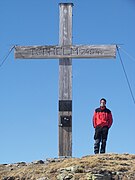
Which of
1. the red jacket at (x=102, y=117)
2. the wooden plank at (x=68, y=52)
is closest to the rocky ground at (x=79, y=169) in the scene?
the red jacket at (x=102, y=117)

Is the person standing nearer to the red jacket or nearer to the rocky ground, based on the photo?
the red jacket

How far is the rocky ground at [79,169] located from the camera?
10.4m

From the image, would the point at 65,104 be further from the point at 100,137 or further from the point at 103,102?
the point at 100,137

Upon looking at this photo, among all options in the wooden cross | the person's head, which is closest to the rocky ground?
the person's head

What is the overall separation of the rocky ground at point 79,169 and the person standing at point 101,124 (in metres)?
1.51

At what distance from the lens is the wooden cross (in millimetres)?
14516

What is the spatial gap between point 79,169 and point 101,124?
3060 millimetres

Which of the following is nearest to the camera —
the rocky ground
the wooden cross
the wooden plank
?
the rocky ground

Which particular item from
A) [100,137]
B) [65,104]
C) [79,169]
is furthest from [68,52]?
[79,169]

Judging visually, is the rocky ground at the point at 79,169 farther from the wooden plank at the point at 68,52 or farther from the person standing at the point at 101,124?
the wooden plank at the point at 68,52

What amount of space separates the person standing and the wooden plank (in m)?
1.83

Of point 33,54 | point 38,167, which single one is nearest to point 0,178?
point 38,167

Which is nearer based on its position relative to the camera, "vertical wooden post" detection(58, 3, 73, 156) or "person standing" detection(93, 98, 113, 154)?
"person standing" detection(93, 98, 113, 154)

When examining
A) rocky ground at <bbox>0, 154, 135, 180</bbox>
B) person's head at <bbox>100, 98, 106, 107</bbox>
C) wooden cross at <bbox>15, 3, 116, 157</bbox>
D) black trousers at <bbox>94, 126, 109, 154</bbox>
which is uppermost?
wooden cross at <bbox>15, 3, 116, 157</bbox>
